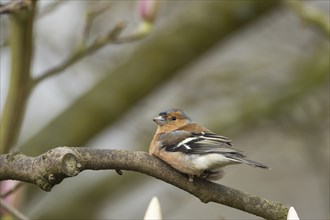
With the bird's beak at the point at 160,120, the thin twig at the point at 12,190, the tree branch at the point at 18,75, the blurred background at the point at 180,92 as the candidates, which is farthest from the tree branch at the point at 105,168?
the blurred background at the point at 180,92

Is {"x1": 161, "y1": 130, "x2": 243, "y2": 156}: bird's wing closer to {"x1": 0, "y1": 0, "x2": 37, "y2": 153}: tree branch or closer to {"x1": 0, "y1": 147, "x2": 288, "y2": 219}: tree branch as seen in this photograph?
{"x1": 0, "y1": 147, "x2": 288, "y2": 219}: tree branch

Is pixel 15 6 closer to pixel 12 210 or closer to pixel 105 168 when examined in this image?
pixel 12 210

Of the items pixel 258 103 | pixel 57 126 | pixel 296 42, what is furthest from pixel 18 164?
pixel 296 42

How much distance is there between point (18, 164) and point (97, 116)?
2942 millimetres

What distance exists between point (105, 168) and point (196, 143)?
2.35 feet

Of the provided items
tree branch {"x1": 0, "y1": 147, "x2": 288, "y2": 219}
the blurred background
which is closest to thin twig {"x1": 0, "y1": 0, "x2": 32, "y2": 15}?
tree branch {"x1": 0, "y1": 147, "x2": 288, "y2": 219}

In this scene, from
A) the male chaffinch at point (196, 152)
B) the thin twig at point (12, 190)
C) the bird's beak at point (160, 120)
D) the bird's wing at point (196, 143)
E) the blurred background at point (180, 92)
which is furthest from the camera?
the blurred background at point (180, 92)

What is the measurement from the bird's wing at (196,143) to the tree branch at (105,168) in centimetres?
27

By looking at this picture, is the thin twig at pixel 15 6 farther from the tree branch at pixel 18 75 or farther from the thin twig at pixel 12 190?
the thin twig at pixel 12 190

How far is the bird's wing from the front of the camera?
106 inches

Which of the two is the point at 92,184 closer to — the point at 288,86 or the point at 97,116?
the point at 97,116

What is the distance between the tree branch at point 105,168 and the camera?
2104 mm

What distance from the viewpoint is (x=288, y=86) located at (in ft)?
18.6

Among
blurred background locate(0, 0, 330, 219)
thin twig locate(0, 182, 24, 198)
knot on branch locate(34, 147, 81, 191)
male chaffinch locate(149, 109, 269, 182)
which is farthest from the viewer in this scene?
blurred background locate(0, 0, 330, 219)
